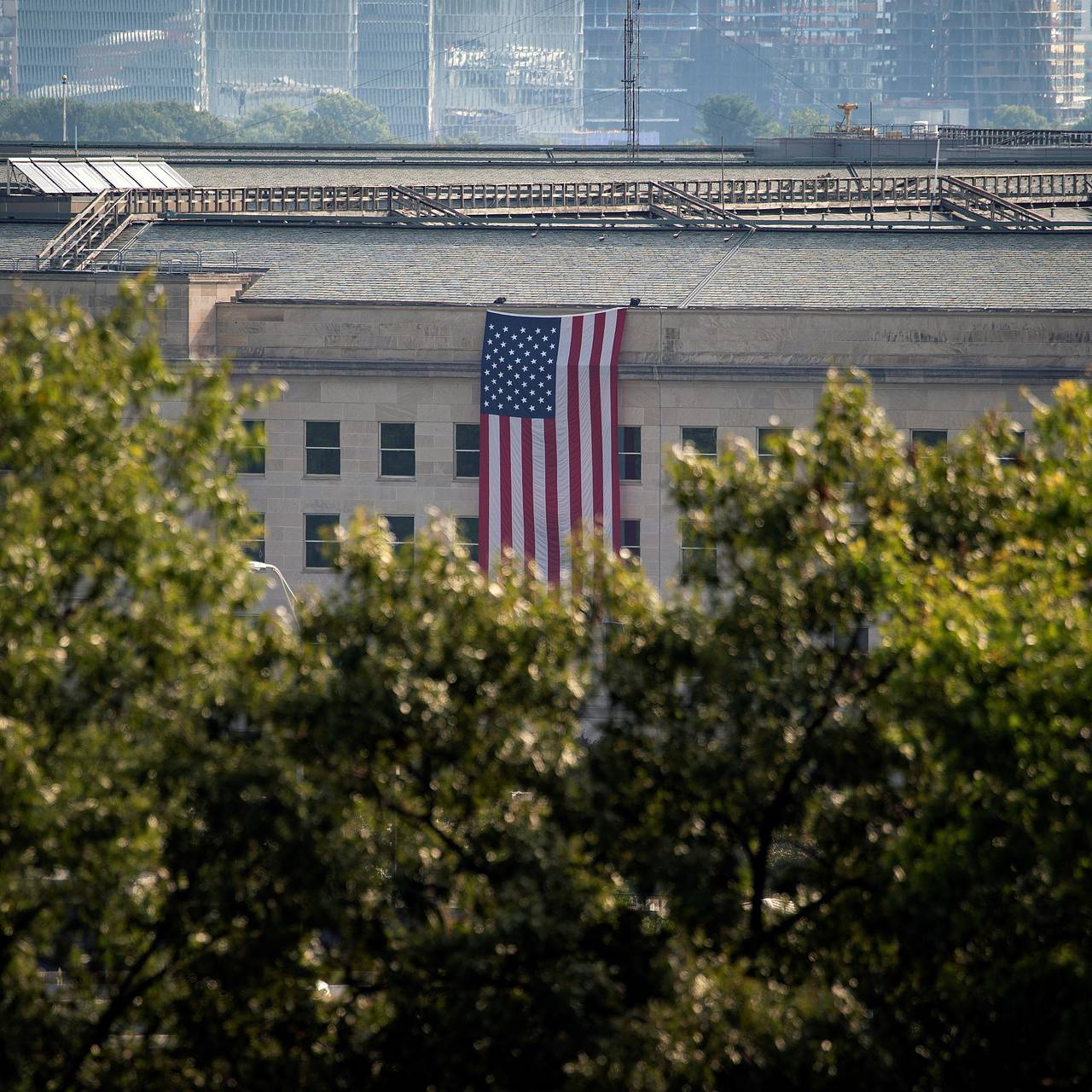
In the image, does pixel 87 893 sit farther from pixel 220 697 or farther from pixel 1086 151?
pixel 1086 151

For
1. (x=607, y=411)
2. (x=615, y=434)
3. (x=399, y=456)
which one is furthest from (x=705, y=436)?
(x=399, y=456)

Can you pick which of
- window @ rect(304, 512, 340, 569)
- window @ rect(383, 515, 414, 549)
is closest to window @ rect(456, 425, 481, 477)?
window @ rect(383, 515, 414, 549)

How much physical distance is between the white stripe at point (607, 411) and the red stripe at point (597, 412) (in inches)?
3.0

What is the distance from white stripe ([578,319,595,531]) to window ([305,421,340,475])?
25.4 feet

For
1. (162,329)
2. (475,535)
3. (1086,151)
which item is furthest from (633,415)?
(1086,151)

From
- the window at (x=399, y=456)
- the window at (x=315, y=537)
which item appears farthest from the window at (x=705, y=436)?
the window at (x=315, y=537)

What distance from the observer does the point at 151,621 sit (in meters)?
22.8

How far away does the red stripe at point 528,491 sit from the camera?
57.8 meters

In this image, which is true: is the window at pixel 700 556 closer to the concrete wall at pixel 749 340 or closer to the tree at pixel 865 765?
the tree at pixel 865 765

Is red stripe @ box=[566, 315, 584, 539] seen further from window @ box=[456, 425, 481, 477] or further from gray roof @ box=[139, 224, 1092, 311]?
window @ box=[456, 425, 481, 477]

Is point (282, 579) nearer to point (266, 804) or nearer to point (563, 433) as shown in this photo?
point (563, 433)

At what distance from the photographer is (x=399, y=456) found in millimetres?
62156

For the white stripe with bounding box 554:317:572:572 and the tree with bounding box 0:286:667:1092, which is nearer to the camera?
the tree with bounding box 0:286:667:1092

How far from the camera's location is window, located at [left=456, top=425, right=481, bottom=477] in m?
61.9
